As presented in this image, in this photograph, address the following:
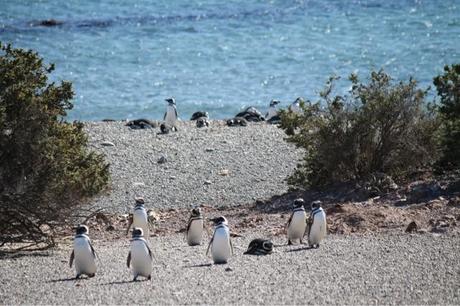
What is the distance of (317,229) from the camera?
44.7 feet

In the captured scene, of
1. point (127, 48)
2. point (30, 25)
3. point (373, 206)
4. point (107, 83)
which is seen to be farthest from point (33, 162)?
point (30, 25)

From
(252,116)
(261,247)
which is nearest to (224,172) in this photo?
(261,247)

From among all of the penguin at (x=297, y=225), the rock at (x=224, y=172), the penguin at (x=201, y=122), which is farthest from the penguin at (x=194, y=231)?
the penguin at (x=201, y=122)

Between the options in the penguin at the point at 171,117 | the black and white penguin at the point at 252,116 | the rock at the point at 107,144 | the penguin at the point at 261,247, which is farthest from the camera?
the black and white penguin at the point at 252,116

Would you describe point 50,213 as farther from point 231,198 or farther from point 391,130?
point 391,130

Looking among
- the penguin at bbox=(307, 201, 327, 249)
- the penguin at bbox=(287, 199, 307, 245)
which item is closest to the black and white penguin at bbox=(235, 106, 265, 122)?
the penguin at bbox=(287, 199, 307, 245)

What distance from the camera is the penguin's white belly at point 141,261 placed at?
12.2 m

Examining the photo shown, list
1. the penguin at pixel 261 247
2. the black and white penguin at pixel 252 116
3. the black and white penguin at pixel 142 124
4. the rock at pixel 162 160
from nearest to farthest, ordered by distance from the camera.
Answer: the penguin at pixel 261 247 < the rock at pixel 162 160 < the black and white penguin at pixel 142 124 < the black and white penguin at pixel 252 116

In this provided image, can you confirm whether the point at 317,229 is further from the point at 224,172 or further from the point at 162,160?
the point at 162,160

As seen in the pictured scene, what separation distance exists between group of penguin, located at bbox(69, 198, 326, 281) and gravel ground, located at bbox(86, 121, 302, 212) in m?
3.06

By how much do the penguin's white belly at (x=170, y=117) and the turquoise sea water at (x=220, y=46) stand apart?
24.9ft

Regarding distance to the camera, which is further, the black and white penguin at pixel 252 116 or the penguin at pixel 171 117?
the black and white penguin at pixel 252 116

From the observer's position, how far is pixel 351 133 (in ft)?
56.5

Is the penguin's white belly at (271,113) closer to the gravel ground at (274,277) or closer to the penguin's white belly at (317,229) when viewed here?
the gravel ground at (274,277)
